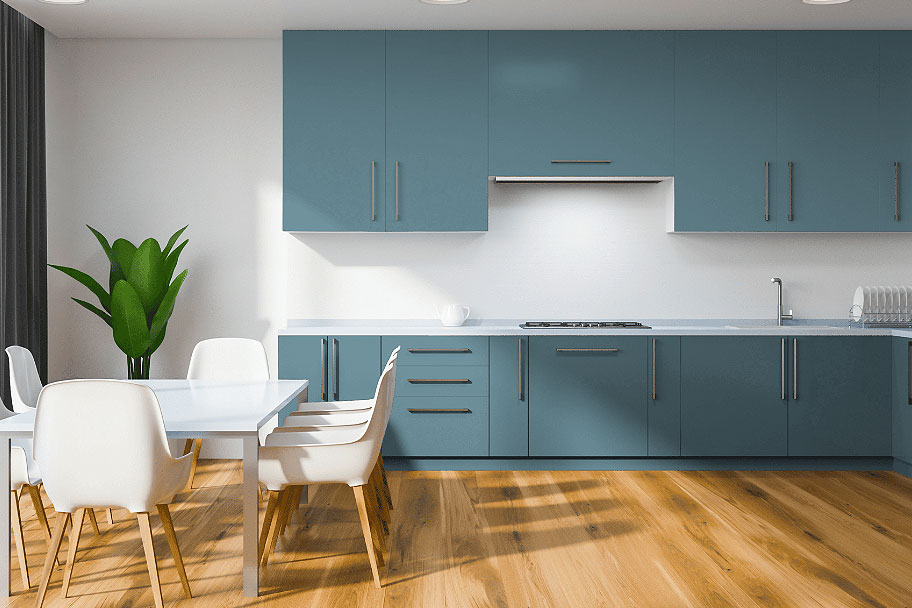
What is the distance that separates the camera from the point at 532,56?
450 cm

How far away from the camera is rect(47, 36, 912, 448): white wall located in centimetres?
→ 482

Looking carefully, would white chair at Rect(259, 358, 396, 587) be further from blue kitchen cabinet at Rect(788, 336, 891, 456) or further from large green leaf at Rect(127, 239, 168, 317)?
blue kitchen cabinet at Rect(788, 336, 891, 456)

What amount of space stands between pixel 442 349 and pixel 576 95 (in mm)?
1736

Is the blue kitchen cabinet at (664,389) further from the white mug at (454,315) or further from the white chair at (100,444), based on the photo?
the white chair at (100,444)

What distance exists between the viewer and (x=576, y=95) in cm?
450

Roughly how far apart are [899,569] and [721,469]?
1584mm

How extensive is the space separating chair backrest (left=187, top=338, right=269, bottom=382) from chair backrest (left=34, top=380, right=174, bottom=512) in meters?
1.53

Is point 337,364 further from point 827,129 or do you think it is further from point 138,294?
point 827,129


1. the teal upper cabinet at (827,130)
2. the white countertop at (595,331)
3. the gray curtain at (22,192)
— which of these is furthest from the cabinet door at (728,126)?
the gray curtain at (22,192)

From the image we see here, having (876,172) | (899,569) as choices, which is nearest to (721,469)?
(899,569)

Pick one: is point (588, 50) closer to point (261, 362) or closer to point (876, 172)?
point (876, 172)

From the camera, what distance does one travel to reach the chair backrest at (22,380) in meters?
3.17

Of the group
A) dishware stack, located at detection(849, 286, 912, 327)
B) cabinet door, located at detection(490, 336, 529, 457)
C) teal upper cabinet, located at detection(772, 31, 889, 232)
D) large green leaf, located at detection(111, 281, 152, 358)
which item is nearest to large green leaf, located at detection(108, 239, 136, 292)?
large green leaf, located at detection(111, 281, 152, 358)

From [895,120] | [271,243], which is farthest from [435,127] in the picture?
[895,120]
